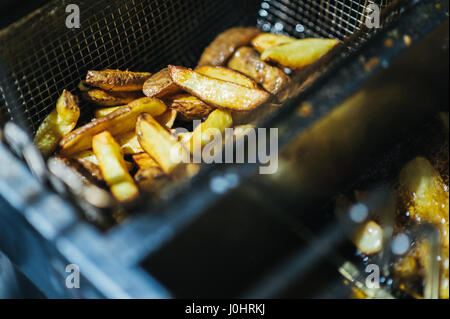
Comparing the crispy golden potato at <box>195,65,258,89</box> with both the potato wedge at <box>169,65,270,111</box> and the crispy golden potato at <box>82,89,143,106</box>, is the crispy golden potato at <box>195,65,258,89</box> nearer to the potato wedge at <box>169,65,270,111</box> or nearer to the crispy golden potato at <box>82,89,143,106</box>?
the potato wedge at <box>169,65,270,111</box>

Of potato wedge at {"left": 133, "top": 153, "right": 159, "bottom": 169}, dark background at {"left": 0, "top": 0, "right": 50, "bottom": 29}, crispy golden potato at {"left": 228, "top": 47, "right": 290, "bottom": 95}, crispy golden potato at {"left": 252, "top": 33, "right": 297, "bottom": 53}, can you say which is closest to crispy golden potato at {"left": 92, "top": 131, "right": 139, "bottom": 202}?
potato wedge at {"left": 133, "top": 153, "right": 159, "bottom": 169}

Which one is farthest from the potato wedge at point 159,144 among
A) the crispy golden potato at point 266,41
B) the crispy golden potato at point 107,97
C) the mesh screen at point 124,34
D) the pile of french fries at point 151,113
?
the crispy golden potato at point 266,41

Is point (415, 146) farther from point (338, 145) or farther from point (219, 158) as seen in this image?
point (219, 158)

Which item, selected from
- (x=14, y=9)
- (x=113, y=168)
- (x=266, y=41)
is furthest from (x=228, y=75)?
(x=14, y=9)

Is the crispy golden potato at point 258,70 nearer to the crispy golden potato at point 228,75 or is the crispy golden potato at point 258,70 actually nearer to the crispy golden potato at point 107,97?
the crispy golden potato at point 228,75

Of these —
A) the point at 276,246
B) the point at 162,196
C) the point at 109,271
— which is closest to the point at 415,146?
the point at 276,246

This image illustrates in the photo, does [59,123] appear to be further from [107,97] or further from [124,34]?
[124,34]
